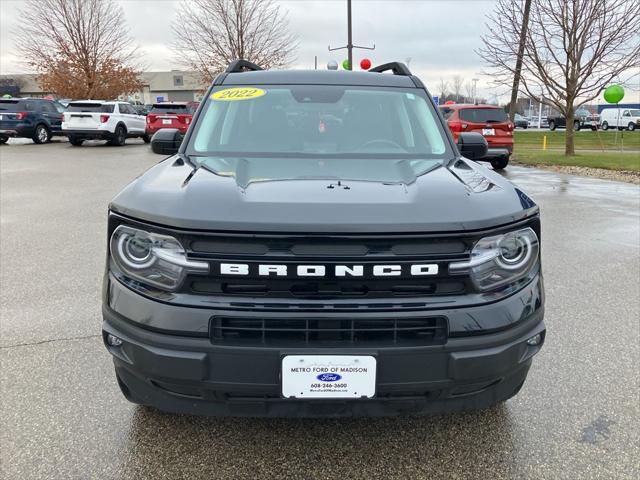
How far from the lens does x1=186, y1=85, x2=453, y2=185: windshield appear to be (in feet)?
9.22

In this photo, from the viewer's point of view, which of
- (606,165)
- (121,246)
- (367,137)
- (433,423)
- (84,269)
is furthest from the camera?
(606,165)

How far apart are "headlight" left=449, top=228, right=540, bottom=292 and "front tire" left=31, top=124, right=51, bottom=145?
23.1 m

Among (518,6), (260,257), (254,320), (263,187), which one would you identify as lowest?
(254,320)

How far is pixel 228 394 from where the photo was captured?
1.96 meters

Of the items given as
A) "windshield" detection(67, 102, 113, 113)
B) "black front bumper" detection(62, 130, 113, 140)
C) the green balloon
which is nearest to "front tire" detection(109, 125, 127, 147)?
"black front bumper" detection(62, 130, 113, 140)

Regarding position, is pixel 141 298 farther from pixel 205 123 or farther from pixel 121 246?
pixel 205 123

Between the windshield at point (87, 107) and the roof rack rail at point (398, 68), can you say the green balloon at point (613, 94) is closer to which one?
the windshield at point (87, 107)

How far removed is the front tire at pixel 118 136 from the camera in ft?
67.5

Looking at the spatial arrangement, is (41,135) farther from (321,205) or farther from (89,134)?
(321,205)

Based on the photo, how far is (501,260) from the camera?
2.05 metres

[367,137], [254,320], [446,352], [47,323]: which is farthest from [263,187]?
[47,323]

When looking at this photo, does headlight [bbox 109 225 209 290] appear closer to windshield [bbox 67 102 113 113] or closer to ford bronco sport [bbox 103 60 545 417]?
ford bronco sport [bbox 103 60 545 417]

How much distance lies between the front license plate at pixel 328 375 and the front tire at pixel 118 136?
20.6m

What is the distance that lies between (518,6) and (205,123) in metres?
16.0
